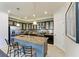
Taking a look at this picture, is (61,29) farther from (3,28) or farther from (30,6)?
(3,28)

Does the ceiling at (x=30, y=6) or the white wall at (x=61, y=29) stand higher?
the ceiling at (x=30, y=6)

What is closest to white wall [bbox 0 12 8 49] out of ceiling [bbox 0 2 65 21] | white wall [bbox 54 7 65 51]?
ceiling [bbox 0 2 65 21]

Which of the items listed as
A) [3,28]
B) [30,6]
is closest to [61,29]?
[30,6]

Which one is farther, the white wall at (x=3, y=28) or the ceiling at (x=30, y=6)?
the white wall at (x=3, y=28)

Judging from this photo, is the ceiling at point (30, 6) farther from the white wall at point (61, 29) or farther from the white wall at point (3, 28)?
the white wall at point (3, 28)

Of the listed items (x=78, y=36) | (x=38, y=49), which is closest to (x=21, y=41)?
(x=38, y=49)

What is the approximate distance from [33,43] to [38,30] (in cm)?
782

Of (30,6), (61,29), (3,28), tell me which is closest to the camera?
(30,6)

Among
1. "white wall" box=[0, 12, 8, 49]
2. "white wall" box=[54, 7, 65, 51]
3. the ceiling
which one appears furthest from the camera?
"white wall" box=[0, 12, 8, 49]

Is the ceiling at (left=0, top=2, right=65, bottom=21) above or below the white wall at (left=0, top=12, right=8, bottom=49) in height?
above

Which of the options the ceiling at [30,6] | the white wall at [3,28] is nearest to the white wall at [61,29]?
the ceiling at [30,6]

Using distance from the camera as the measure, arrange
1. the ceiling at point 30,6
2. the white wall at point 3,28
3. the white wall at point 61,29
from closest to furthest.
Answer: the ceiling at point 30,6 < the white wall at point 61,29 < the white wall at point 3,28

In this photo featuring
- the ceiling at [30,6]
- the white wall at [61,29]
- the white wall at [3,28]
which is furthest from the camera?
the white wall at [3,28]

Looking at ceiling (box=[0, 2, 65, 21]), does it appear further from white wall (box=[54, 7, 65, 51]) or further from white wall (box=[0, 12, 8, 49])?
white wall (box=[0, 12, 8, 49])
